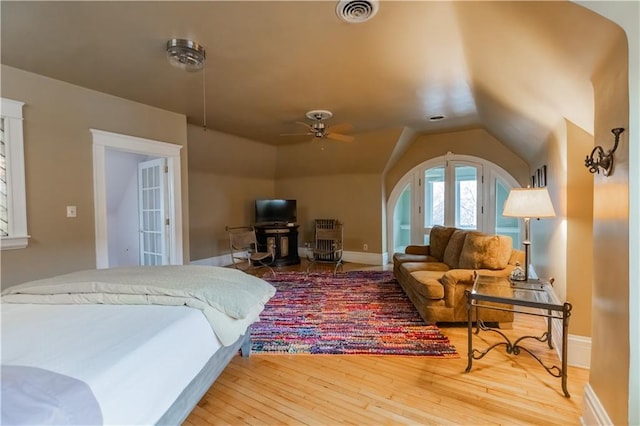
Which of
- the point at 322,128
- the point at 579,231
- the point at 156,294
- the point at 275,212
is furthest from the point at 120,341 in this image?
the point at 275,212

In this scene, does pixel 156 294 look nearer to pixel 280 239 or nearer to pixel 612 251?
pixel 612 251

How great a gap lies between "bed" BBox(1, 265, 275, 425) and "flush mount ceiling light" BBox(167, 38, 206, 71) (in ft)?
5.46

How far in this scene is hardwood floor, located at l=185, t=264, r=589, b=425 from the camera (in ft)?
5.70

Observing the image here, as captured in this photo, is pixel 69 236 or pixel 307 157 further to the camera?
pixel 307 157

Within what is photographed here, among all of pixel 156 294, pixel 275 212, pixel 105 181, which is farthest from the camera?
pixel 275 212

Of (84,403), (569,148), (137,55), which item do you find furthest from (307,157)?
(84,403)

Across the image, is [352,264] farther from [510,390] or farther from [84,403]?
[84,403]

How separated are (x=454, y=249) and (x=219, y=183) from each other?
4440 mm

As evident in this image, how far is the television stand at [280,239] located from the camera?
6.03m

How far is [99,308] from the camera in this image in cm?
158

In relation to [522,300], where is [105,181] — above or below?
above

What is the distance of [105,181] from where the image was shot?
133 inches

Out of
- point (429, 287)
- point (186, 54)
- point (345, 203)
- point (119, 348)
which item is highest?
point (186, 54)

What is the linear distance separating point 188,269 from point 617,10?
2764 mm
